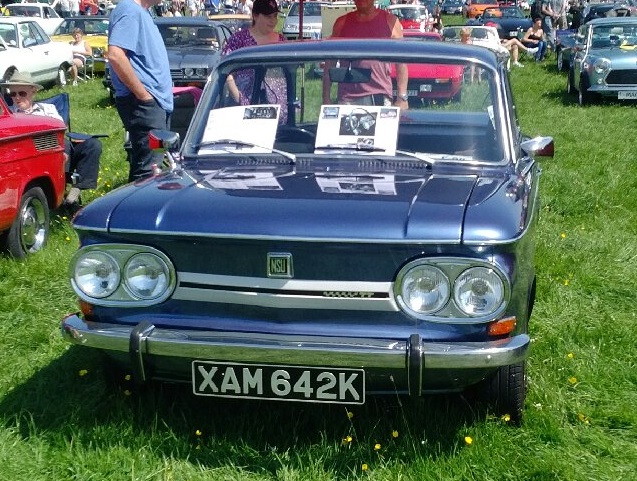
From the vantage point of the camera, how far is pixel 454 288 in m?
3.30

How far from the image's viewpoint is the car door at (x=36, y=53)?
17250 mm

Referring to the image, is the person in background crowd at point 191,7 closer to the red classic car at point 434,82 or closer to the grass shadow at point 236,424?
the red classic car at point 434,82

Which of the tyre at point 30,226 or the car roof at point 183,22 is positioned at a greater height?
the car roof at point 183,22

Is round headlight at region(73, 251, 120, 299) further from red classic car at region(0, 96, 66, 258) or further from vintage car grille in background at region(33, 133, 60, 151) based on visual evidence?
vintage car grille in background at region(33, 133, 60, 151)

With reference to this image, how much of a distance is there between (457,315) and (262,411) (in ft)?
3.39

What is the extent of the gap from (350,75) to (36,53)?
14.4 metres

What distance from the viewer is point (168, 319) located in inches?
137

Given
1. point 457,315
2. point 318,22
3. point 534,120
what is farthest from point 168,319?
point 318,22

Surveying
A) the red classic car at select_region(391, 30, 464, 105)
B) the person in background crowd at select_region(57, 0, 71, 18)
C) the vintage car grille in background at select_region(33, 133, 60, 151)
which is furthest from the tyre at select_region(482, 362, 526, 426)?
the person in background crowd at select_region(57, 0, 71, 18)

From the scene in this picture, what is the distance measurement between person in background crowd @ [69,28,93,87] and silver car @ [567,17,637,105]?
9652 mm

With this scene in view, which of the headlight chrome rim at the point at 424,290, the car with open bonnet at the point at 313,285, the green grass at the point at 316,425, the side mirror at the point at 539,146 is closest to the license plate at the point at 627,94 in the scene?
the green grass at the point at 316,425

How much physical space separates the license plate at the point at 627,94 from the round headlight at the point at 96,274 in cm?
1237

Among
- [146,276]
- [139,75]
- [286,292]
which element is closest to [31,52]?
[139,75]

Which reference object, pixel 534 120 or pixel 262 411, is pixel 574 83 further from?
pixel 262 411
